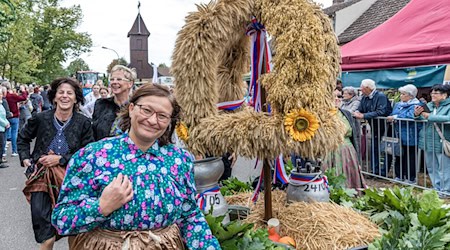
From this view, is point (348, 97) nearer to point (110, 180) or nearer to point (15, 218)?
point (15, 218)

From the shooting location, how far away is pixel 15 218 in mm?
5164

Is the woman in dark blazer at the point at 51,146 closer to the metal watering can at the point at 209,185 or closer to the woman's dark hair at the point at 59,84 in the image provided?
the woman's dark hair at the point at 59,84

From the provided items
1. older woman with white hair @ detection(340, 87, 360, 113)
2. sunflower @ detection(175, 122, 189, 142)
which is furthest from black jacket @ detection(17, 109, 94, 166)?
older woman with white hair @ detection(340, 87, 360, 113)

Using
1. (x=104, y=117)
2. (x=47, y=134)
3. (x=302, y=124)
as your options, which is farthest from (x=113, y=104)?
(x=302, y=124)

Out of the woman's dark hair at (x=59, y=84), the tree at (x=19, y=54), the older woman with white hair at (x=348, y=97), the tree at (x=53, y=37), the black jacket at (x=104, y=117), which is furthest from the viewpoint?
the tree at (x=53, y=37)

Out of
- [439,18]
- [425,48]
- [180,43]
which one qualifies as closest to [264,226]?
[180,43]

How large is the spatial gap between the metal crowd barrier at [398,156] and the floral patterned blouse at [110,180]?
16.1 ft

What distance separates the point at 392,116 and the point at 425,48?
1100mm

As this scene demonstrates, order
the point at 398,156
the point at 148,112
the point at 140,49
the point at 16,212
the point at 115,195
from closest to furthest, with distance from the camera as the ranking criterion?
the point at 115,195
the point at 148,112
the point at 16,212
the point at 398,156
the point at 140,49

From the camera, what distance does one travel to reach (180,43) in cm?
270

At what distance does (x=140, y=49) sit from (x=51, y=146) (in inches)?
770

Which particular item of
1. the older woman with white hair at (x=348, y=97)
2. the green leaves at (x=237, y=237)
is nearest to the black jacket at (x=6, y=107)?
the older woman with white hair at (x=348, y=97)

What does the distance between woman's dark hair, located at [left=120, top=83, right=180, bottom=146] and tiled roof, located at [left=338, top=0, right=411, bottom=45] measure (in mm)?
15926

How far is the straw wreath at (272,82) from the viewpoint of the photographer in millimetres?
2426
